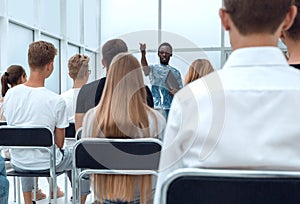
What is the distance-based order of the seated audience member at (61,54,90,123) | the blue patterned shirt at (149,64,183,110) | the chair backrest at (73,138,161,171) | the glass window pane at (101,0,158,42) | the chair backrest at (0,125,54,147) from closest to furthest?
the chair backrest at (73,138,161,171) → the chair backrest at (0,125,54,147) → the seated audience member at (61,54,90,123) → the blue patterned shirt at (149,64,183,110) → the glass window pane at (101,0,158,42)

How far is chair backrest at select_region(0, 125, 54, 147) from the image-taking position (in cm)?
231

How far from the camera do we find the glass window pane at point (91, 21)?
27.6ft

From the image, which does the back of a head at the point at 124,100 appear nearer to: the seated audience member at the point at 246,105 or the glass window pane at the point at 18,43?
the seated audience member at the point at 246,105

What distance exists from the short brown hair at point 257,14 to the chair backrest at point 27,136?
1.63 meters

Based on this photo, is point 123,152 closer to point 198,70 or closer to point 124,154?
point 124,154

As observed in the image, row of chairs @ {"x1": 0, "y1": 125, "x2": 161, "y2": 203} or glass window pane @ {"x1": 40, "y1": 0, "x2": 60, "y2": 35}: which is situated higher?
glass window pane @ {"x1": 40, "y1": 0, "x2": 60, "y2": 35}

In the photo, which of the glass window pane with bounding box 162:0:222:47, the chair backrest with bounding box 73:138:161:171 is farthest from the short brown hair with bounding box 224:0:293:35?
the glass window pane with bounding box 162:0:222:47

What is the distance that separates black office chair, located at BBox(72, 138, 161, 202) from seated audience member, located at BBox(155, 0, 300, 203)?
2.27 ft

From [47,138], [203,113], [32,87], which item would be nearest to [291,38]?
[203,113]

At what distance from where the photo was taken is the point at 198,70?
2.89 m

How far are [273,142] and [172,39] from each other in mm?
7409

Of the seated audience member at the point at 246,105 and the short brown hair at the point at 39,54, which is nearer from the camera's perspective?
the seated audience member at the point at 246,105

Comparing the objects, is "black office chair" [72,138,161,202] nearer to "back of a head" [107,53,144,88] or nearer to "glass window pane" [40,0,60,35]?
"back of a head" [107,53,144,88]

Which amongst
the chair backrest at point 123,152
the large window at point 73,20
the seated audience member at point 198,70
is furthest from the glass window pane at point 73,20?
the chair backrest at point 123,152
